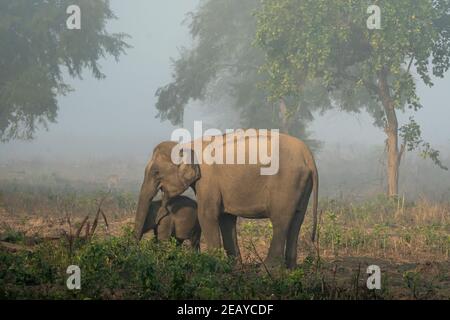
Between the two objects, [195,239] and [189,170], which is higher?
[189,170]

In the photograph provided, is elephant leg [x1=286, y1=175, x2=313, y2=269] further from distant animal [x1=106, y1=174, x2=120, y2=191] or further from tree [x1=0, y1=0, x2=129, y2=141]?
distant animal [x1=106, y1=174, x2=120, y2=191]

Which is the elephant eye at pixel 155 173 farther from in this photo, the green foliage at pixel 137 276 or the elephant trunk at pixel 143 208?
the green foliage at pixel 137 276

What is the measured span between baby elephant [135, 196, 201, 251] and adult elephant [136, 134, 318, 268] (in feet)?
1.08

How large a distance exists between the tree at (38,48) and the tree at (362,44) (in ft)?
27.3

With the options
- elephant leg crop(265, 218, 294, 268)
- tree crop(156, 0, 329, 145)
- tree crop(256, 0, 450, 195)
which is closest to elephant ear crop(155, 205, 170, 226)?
elephant leg crop(265, 218, 294, 268)

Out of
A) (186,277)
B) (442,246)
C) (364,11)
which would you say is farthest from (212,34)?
(186,277)

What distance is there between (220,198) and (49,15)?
1770cm

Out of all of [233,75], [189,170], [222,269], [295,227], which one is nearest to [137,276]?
[222,269]

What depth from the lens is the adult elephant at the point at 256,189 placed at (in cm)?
1081

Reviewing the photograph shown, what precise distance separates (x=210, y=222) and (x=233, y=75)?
21.7 m

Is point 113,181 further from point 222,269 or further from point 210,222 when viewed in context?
point 222,269

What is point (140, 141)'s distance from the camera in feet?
281

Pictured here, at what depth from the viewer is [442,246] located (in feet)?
42.1
